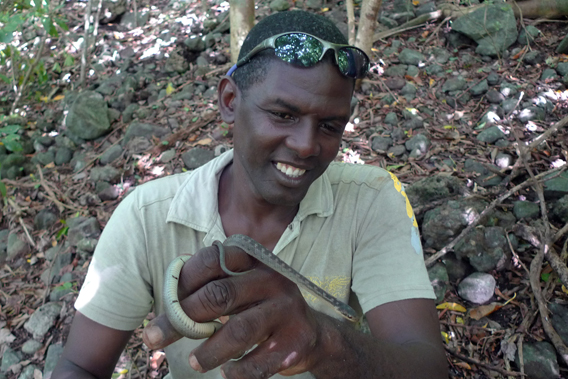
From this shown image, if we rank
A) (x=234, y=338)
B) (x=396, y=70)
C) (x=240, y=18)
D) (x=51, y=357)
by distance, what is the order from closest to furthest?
1. (x=234, y=338)
2. (x=51, y=357)
3. (x=240, y=18)
4. (x=396, y=70)

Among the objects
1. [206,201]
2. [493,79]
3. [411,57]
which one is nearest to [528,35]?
[493,79]

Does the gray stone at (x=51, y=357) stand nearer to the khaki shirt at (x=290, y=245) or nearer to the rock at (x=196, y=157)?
the khaki shirt at (x=290, y=245)

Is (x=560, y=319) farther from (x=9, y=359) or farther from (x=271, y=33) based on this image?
(x=9, y=359)

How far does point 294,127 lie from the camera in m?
A: 2.09

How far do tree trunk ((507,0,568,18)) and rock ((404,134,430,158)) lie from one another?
10.7ft

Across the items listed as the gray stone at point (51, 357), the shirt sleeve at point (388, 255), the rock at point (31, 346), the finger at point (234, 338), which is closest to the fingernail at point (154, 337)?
the finger at point (234, 338)

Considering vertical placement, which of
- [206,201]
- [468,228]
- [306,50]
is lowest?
[468,228]

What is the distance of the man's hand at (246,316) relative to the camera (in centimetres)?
143

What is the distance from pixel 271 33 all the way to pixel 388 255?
1304mm

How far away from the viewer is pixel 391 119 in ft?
17.3

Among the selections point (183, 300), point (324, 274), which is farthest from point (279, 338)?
point (324, 274)

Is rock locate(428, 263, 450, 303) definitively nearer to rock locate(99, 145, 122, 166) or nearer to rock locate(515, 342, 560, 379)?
rock locate(515, 342, 560, 379)

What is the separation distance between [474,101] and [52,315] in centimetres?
532

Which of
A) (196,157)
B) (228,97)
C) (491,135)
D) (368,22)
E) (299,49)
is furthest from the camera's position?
(368,22)
